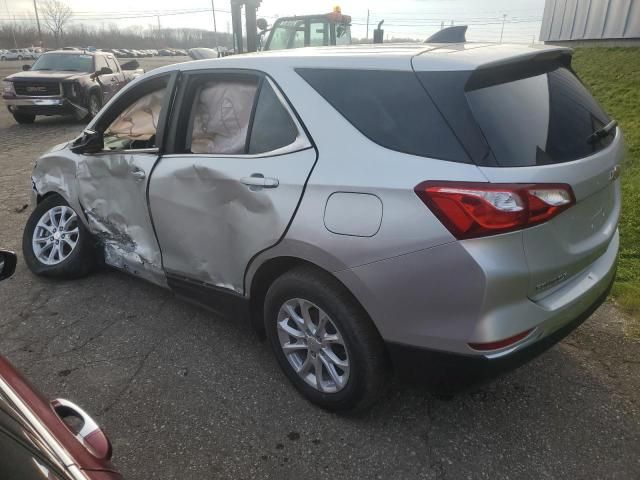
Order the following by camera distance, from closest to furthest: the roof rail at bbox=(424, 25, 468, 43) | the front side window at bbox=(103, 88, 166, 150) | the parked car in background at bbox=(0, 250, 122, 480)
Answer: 1. the parked car in background at bbox=(0, 250, 122, 480)
2. the roof rail at bbox=(424, 25, 468, 43)
3. the front side window at bbox=(103, 88, 166, 150)

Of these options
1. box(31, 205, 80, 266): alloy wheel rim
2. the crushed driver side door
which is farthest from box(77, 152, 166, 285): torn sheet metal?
box(31, 205, 80, 266): alloy wheel rim

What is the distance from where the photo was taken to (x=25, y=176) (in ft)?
25.7

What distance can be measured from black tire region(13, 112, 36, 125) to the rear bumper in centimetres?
1386

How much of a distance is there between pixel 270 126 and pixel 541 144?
1274 mm

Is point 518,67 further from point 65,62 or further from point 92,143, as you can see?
point 65,62

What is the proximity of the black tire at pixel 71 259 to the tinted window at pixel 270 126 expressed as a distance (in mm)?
1996

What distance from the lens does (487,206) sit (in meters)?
1.95

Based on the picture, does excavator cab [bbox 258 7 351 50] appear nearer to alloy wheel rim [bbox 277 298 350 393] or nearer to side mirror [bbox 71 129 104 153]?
side mirror [bbox 71 129 104 153]

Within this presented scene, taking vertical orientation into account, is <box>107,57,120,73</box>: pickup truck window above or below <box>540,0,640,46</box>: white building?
below

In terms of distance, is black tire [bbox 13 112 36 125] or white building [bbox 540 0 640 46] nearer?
white building [bbox 540 0 640 46]

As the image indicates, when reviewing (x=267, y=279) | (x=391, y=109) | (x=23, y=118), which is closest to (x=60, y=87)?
(x=23, y=118)

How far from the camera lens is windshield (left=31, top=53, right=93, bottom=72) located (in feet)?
44.2

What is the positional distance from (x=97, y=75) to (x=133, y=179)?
1124cm

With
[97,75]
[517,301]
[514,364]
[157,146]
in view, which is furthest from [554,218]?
[97,75]
